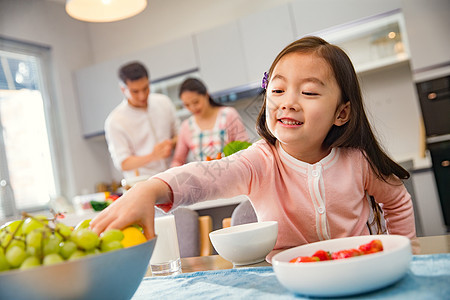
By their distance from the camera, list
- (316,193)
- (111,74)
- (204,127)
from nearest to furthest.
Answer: (316,193), (204,127), (111,74)

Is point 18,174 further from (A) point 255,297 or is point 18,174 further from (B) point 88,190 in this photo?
(A) point 255,297

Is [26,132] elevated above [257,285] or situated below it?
above

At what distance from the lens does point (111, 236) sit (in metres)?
0.58

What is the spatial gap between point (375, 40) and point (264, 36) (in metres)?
0.89

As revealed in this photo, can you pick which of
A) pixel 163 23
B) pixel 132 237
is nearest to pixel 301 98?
pixel 132 237

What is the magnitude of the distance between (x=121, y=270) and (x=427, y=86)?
9.86 ft

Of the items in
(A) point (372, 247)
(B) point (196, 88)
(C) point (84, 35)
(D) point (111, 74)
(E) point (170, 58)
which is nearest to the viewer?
(A) point (372, 247)

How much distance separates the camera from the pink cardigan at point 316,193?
102cm

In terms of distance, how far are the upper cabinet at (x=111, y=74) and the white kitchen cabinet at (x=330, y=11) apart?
1024 millimetres

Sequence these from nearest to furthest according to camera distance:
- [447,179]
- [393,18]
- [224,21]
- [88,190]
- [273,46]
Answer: [447,179] → [393,18] → [273,46] → [224,21] → [88,190]

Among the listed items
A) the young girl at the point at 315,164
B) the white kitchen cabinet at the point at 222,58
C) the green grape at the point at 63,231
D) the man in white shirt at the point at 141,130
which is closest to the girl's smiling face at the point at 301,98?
the young girl at the point at 315,164

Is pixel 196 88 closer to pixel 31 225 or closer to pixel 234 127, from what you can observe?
pixel 234 127

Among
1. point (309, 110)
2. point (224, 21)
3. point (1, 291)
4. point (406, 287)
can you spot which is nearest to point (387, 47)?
point (224, 21)

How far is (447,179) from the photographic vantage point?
9.64ft
